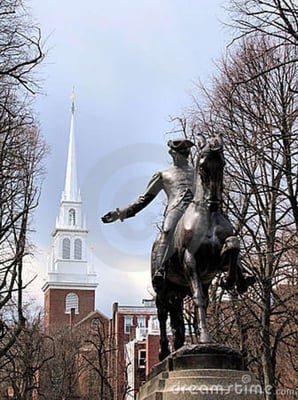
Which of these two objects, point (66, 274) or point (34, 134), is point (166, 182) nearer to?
point (34, 134)

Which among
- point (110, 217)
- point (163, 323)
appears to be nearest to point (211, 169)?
point (110, 217)

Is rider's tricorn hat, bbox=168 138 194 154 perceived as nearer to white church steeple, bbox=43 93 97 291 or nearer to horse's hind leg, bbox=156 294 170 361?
horse's hind leg, bbox=156 294 170 361

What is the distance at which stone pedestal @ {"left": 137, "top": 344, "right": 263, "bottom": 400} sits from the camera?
26.7 feet

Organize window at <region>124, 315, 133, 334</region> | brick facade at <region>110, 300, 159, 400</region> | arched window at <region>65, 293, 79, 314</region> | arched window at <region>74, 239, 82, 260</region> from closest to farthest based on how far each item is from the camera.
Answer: brick facade at <region>110, 300, 159, 400</region> → window at <region>124, 315, 133, 334</region> → arched window at <region>65, 293, 79, 314</region> → arched window at <region>74, 239, 82, 260</region>

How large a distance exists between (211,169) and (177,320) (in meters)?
2.87

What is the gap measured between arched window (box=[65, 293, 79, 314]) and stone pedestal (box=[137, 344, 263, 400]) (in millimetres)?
90310

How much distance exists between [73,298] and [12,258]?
76.8 m

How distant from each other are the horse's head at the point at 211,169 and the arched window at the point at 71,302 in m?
90.4

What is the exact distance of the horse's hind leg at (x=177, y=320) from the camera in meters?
10.4

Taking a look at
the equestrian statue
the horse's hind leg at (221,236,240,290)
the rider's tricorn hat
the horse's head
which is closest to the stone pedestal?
the equestrian statue

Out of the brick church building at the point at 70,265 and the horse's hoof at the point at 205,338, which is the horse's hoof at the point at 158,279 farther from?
the brick church building at the point at 70,265

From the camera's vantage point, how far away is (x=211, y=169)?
8766 millimetres

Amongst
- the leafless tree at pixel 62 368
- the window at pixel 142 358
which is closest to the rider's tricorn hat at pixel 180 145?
the leafless tree at pixel 62 368

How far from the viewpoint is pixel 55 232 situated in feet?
334
